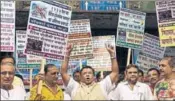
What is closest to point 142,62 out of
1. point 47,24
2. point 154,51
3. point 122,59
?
point 154,51

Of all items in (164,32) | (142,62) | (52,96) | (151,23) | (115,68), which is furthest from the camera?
(151,23)

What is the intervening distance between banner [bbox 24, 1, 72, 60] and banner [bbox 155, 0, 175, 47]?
203 cm

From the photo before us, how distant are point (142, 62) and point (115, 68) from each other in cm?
294

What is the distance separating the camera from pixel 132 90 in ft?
24.3

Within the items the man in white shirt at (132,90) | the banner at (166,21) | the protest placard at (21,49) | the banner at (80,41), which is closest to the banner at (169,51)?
the banner at (166,21)

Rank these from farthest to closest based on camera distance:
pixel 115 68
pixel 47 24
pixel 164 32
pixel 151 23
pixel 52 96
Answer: pixel 151 23 → pixel 164 32 → pixel 47 24 → pixel 115 68 → pixel 52 96

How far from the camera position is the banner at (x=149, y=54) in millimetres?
10359

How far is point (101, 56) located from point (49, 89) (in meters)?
2.91

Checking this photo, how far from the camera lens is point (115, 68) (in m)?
7.52

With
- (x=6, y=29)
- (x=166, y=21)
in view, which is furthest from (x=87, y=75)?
(x=166, y=21)

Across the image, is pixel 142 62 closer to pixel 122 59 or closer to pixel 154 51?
pixel 154 51

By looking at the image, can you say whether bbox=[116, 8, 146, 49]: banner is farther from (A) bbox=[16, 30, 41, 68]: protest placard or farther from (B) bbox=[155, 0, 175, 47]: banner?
(A) bbox=[16, 30, 41, 68]: protest placard

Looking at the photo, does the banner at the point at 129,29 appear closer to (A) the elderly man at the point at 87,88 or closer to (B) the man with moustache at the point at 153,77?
(B) the man with moustache at the point at 153,77

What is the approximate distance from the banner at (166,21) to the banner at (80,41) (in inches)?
52.6
